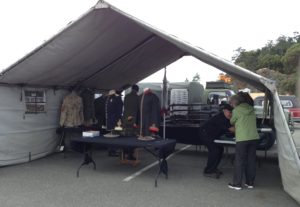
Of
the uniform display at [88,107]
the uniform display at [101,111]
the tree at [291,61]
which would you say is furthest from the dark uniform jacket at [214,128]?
the tree at [291,61]

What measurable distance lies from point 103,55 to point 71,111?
68.1 inches

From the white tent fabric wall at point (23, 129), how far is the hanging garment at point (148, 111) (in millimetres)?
2808

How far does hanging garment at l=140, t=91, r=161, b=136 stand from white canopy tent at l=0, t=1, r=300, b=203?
1293 millimetres

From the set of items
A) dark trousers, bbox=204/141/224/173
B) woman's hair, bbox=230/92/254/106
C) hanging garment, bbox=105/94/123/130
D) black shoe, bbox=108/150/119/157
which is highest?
woman's hair, bbox=230/92/254/106

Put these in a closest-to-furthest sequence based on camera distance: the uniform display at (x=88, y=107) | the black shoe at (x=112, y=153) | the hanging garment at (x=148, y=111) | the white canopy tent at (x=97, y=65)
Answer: the white canopy tent at (x=97, y=65)
the hanging garment at (x=148, y=111)
the black shoe at (x=112, y=153)
the uniform display at (x=88, y=107)

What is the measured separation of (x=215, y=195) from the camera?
597 cm

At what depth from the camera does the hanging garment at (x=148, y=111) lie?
25.2 ft

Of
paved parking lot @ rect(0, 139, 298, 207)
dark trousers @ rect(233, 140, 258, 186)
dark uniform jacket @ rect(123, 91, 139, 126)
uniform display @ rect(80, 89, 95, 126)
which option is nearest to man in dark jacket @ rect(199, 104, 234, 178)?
paved parking lot @ rect(0, 139, 298, 207)

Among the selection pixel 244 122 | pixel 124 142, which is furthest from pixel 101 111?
pixel 244 122

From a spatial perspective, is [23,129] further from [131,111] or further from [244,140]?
[244,140]

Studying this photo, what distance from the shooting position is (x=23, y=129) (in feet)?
27.9

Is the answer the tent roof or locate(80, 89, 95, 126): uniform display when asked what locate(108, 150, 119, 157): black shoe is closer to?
locate(80, 89, 95, 126): uniform display

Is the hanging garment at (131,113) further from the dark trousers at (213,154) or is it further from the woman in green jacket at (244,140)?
the woman in green jacket at (244,140)

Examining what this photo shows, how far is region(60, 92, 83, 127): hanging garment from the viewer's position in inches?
374
